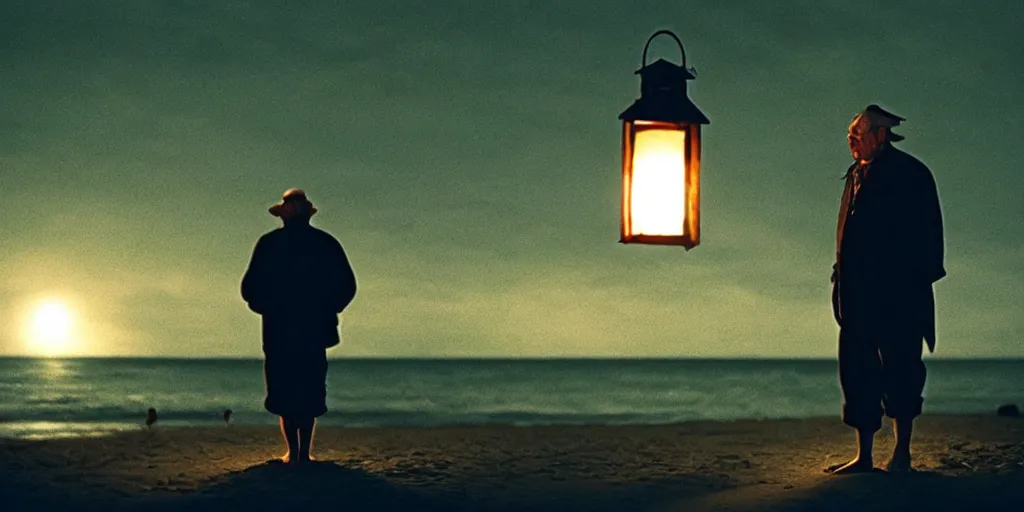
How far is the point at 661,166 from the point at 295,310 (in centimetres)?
359

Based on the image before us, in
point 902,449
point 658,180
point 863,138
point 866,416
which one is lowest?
point 902,449

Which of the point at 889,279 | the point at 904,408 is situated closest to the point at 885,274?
the point at 889,279

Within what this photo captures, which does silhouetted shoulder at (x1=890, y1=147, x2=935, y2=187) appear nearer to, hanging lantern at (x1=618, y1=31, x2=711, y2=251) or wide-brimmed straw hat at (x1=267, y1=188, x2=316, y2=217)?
hanging lantern at (x1=618, y1=31, x2=711, y2=251)

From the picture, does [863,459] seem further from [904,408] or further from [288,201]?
[288,201]

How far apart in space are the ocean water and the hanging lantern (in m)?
15.5

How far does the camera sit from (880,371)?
28.3 feet

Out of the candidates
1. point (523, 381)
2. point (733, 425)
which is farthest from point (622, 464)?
point (523, 381)

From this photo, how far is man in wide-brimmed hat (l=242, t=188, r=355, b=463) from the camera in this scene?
9.52 meters

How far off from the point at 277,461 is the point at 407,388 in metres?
54.0

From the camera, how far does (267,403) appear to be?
→ 961 cm

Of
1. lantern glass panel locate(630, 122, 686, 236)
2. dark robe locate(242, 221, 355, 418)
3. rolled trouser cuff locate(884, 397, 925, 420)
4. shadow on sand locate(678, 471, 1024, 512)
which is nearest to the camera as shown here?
lantern glass panel locate(630, 122, 686, 236)

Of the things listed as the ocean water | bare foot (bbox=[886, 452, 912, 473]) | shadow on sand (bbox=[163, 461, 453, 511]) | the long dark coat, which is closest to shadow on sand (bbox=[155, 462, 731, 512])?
shadow on sand (bbox=[163, 461, 453, 511])

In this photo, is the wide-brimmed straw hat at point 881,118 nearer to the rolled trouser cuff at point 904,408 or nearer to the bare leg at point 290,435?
the rolled trouser cuff at point 904,408

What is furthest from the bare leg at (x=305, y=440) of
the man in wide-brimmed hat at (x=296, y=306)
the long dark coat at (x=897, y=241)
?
the long dark coat at (x=897, y=241)
